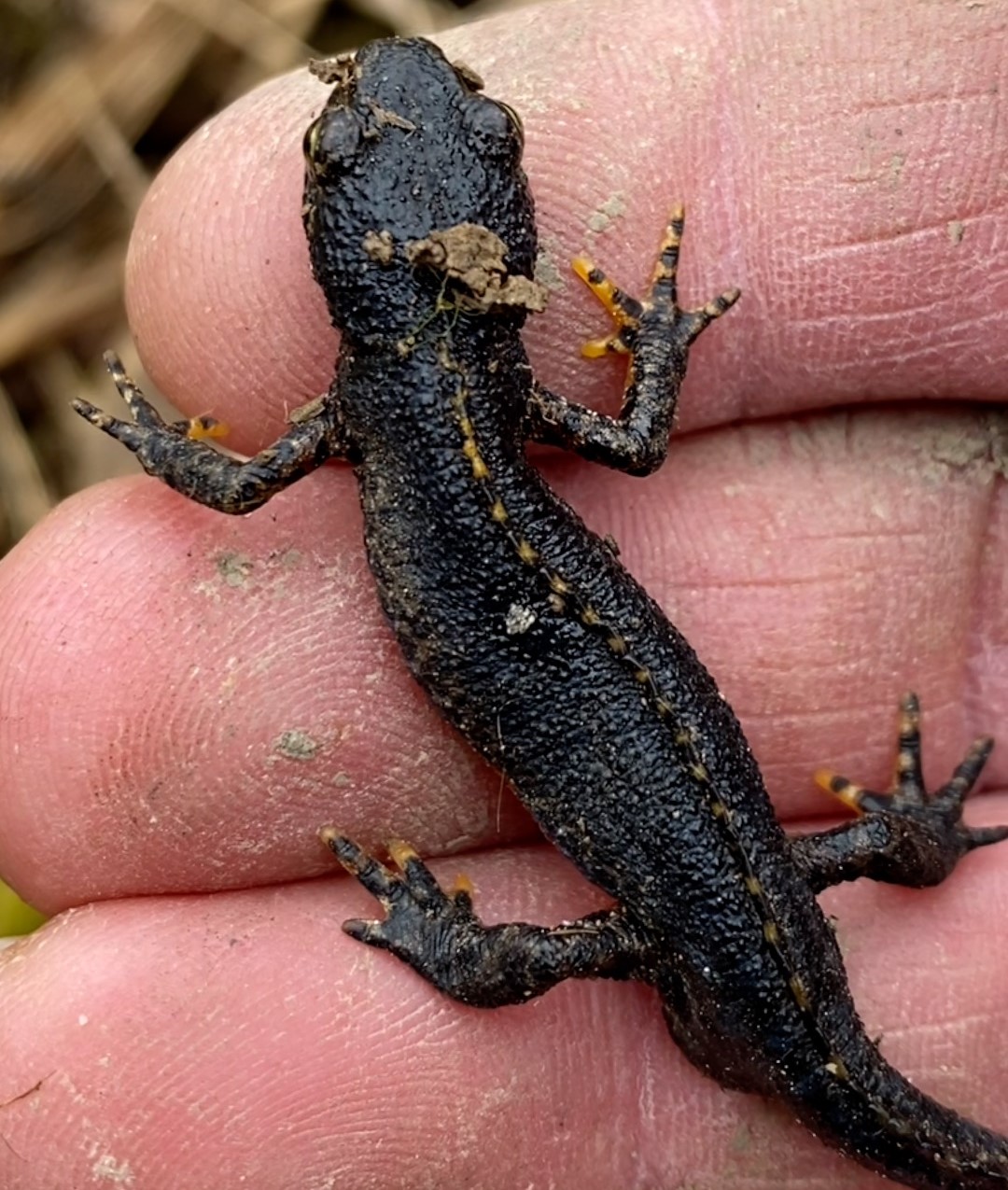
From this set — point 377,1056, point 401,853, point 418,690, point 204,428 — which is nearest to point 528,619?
point 418,690

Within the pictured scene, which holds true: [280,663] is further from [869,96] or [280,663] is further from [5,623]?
[869,96]

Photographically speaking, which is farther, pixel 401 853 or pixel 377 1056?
pixel 401 853

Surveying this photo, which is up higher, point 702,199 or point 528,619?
point 702,199

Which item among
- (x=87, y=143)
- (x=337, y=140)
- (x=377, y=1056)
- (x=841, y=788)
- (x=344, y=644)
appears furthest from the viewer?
(x=87, y=143)

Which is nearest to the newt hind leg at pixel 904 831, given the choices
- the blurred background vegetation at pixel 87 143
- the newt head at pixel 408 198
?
the newt head at pixel 408 198

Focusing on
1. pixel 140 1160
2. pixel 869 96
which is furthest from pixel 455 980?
pixel 869 96

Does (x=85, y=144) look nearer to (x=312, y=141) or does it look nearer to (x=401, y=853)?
(x=312, y=141)

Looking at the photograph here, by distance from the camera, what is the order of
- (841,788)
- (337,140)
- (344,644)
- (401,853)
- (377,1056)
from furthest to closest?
(841,788), (401,853), (344,644), (377,1056), (337,140)

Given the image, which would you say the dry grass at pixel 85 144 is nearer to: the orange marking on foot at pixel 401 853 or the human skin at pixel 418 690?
the human skin at pixel 418 690

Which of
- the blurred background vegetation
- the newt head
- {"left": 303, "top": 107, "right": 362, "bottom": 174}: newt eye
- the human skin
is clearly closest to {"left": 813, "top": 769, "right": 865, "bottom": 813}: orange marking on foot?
the human skin
